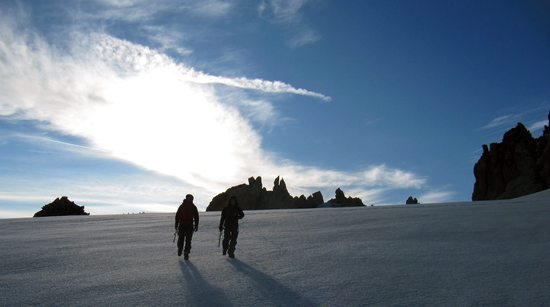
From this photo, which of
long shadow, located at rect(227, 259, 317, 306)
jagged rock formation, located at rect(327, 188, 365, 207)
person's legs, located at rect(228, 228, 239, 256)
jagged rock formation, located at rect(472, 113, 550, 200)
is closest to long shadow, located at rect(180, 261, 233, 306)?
long shadow, located at rect(227, 259, 317, 306)

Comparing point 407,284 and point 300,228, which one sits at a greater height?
point 300,228

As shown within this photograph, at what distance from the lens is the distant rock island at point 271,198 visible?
10731 cm

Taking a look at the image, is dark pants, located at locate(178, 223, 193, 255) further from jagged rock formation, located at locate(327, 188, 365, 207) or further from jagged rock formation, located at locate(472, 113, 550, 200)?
jagged rock formation, located at locate(472, 113, 550, 200)

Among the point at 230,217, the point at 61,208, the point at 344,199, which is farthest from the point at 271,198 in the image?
the point at 230,217

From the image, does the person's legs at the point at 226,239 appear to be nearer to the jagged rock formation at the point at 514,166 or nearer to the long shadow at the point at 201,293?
the long shadow at the point at 201,293

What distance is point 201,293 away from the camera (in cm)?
838

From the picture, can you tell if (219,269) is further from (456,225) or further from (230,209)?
(456,225)

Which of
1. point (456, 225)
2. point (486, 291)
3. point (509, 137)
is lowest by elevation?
point (486, 291)

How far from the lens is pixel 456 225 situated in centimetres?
1703

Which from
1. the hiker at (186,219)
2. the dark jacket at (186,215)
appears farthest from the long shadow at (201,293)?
the dark jacket at (186,215)

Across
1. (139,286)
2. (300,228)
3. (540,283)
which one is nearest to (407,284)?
(540,283)

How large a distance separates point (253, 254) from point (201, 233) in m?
6.72

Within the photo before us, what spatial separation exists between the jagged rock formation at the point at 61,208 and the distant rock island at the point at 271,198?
41.5 metres

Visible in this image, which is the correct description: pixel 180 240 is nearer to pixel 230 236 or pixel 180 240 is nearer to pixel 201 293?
pixel 230 236
